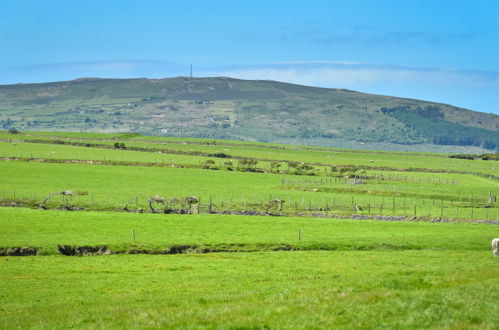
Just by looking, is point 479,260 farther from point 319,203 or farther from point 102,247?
point 319,203

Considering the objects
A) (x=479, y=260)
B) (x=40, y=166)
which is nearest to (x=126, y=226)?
(x=479, y=260)

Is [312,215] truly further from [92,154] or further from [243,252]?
A: [92,154]

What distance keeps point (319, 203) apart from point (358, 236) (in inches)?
1317

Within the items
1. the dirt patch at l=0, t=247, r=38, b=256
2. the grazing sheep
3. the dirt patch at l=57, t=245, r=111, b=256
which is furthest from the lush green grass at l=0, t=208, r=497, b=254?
the grazing sheep

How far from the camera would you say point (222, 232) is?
60594 millimetres

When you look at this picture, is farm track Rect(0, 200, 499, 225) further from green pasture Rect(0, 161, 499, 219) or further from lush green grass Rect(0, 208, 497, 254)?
lush green grass Rect(0, 208, 497, 254)

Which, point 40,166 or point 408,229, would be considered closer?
point 408,229

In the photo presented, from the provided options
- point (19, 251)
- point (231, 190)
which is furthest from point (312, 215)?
point (19, 251)

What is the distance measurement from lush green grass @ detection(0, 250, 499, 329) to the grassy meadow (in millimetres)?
77

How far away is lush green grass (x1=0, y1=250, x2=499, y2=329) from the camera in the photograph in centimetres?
2342

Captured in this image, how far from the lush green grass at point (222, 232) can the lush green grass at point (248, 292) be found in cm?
527

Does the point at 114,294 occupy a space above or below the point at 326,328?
below

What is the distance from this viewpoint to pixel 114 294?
3331 centimetres

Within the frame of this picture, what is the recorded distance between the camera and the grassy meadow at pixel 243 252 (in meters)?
24.9
